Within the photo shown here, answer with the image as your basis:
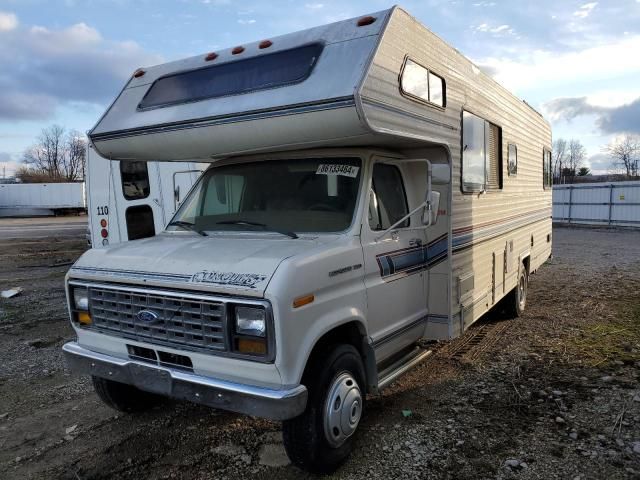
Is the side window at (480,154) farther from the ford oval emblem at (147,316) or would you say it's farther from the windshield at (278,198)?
the ford oval emblem at (147,316)

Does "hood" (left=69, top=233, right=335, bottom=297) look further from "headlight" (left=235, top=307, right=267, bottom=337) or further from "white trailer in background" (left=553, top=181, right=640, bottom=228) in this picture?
"white trailer in background" (left=553, top=181, right=640, bottom=228)

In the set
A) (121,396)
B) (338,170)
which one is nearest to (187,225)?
(338,170)

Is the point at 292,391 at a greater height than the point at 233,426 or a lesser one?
greater

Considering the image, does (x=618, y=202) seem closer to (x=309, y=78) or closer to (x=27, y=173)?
(x=309, y=78)

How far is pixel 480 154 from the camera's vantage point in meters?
5.57

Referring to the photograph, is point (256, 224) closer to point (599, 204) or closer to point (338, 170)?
point (338, 170)

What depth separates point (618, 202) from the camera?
23672 mm

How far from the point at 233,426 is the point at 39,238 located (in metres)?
20.3

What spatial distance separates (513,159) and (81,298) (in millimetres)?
5503

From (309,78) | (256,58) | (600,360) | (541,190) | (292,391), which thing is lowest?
(600,360)

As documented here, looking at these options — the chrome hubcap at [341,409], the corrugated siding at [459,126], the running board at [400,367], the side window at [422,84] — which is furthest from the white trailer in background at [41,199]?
the chrome hubcap at [341,409]

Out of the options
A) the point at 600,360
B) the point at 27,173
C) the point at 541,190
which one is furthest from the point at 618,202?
the point at 27,173

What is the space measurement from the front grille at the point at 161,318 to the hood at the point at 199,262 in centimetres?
10

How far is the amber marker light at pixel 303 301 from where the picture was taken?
3.02m
